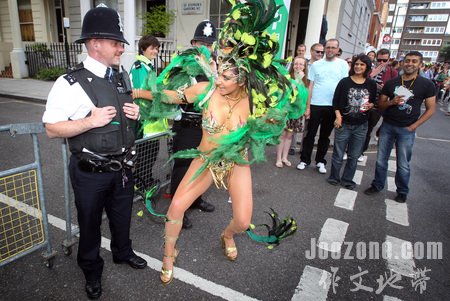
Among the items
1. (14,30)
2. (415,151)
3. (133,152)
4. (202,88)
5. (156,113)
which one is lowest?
(415,151)

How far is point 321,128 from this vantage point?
543 centimetres

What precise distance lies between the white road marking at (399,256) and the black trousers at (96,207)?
8.97 feet

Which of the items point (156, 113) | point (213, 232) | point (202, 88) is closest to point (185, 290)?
point (213, 232)

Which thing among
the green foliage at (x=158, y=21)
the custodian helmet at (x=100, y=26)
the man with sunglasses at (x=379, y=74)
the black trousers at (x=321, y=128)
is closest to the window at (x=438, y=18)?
the green foliage at (x=158, y=21)

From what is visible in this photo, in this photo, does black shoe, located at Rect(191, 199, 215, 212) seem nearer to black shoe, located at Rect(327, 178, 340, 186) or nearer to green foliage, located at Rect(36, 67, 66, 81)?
black shoe, located at Rect(327, 178, 340, 186)

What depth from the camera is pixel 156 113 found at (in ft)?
8.46

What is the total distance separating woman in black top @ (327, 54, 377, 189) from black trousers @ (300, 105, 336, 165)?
432 mm

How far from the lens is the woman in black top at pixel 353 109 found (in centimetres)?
447

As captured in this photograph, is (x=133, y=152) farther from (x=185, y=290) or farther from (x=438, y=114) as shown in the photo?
(x=438, y=114)

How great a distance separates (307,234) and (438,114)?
45.1 feet

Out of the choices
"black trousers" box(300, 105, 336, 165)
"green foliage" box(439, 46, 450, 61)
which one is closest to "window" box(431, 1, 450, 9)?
"green foliage" box(439, 46, 450, 61)

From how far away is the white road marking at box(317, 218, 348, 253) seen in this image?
3.31m

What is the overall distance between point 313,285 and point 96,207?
6.68ft

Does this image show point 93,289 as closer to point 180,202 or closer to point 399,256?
point 180,202
